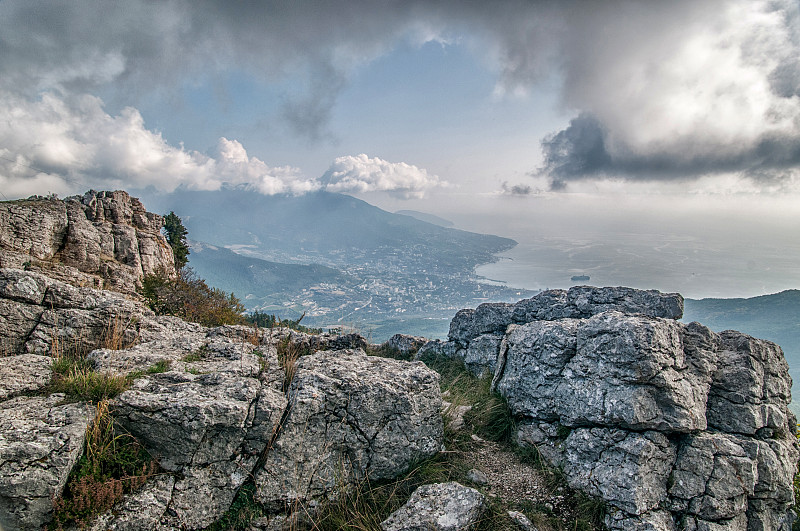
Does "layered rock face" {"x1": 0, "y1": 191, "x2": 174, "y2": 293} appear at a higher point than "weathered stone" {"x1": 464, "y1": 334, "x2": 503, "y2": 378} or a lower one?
higher

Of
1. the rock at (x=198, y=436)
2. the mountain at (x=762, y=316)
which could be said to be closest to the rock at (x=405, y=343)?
the rock at (x=198, y=436)

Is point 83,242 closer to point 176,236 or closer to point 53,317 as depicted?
point 53,317

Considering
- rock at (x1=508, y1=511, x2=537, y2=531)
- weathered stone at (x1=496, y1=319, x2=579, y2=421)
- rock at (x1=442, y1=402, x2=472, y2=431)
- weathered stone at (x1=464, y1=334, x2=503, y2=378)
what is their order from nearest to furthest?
rock at (x1=508, y1=511, x2=537, y2=531)
weathered stone at (x1=496, y1=319, x2=579, y2=421)
rock at (x1=442, y1=402, x2=472, y2=431)
weathered stone at (x1=464, y1=334, x2=503, y2=378)

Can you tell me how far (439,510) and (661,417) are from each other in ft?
13.0

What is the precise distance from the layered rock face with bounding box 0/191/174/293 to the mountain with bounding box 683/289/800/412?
5571 centimetres

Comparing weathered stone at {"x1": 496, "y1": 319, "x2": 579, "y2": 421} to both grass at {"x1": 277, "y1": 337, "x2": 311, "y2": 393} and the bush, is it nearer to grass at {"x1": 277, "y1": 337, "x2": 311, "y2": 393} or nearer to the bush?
grass at {"x1": 277, "y1": 337, "x2": 311, "y2": 393}

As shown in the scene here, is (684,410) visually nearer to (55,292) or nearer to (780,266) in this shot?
(55,292)

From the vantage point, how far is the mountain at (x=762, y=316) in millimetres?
44062

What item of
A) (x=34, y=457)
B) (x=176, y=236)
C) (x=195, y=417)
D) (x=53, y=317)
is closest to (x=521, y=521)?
(x=195, y=417)

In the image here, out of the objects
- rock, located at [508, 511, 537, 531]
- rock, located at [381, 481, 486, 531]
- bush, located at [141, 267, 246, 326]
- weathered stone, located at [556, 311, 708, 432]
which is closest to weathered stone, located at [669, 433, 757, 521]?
weathered stone, located at [556, 311, 708, 432]

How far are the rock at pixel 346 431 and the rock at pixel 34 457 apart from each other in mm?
2257

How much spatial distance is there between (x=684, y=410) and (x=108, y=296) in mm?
11597

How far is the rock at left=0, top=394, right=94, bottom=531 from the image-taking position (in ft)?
12.5

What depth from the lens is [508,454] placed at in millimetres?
6484
